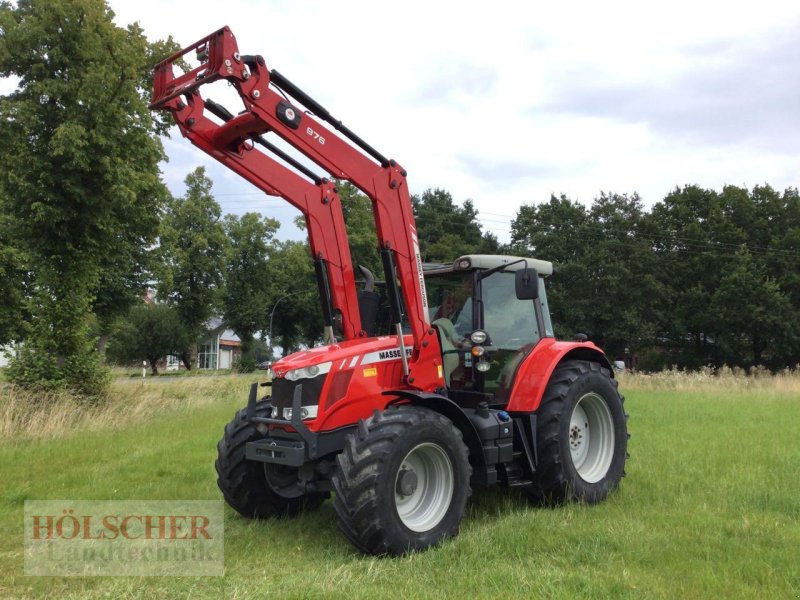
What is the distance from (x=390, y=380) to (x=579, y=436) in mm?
2208

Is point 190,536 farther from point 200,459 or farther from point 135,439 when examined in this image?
point 135,439

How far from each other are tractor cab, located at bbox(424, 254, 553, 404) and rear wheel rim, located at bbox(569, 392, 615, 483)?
2.67 feet

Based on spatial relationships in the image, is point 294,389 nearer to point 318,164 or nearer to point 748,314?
point 318,164

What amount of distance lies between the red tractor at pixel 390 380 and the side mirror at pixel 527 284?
0.01 m

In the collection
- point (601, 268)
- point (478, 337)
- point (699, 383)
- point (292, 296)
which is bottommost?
point (699, 383)

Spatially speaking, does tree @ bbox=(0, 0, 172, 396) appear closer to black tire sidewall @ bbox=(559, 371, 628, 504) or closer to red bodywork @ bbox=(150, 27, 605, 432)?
red bodywork @ bbox=(150, 27, 605, 432)

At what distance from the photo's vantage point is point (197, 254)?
140ft

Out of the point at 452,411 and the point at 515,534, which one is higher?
the point at 452,411

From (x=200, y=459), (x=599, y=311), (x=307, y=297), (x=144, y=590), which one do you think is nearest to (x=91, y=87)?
(x=200, y=459)

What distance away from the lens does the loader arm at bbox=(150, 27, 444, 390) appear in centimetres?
460

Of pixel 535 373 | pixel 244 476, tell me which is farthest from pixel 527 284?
pixel 244 476

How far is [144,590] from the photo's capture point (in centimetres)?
374

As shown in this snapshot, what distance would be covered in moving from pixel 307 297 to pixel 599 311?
21.9 m

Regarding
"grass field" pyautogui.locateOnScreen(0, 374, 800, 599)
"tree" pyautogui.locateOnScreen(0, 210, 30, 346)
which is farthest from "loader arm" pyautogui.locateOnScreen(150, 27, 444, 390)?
"tree" pyautogui.locateOnScreen(0, 210, 30, 346)
